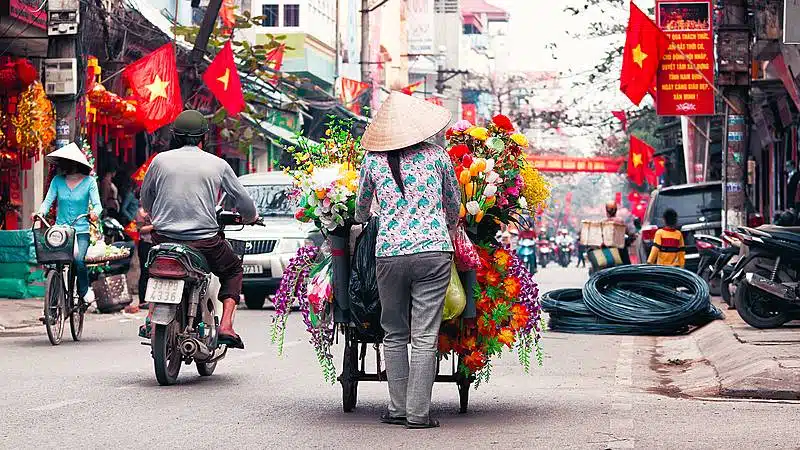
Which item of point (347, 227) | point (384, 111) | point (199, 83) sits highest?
point (199, 83)

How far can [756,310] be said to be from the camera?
14.7 metres

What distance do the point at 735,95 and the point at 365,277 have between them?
1194 centimetres

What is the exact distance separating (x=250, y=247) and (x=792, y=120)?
1310cm

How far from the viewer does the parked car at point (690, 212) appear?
74.0 ft

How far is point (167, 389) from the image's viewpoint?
9.20m

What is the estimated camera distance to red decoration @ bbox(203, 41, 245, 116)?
75.3ft

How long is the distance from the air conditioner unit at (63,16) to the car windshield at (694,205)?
1030cm

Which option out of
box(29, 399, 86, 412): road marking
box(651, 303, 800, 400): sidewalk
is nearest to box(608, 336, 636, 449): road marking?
box(651, 303, 800, 400): sidewalk

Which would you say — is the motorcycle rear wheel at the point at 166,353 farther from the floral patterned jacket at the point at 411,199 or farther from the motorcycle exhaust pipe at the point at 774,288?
the motorcycle exhaust pipe at the point at 774,288

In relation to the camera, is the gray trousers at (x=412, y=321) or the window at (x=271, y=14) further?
the window at (x=271, y=14)

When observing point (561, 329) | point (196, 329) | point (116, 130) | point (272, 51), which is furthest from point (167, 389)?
point (272, 51)

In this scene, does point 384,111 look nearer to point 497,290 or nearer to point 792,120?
point 497,290

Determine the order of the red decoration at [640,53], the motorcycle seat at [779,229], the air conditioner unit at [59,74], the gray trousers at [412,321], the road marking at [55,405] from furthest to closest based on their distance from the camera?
1. the red decoration at [640,53]
2. the air conditioner unit at [59,74]
3. the motorcycle seat at [779,229]
4. the road marking at [55,405]
5. the gray trousers at [412,321]

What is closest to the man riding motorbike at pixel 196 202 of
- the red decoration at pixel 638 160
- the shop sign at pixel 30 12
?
the shop sign at pixel 30 12
